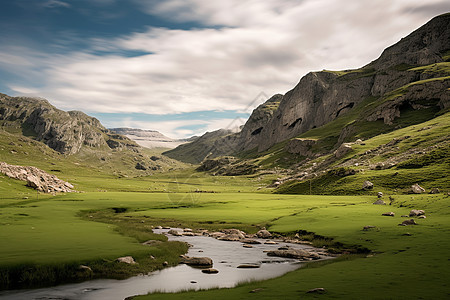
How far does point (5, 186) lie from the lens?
11781 centimetres

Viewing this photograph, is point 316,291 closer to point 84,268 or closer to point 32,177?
point 84,268

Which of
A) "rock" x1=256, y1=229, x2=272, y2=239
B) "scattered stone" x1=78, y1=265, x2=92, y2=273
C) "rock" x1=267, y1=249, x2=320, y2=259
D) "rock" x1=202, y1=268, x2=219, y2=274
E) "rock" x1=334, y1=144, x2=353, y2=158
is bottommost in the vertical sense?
"rock" x1=256, y1=229, x2=272, y2=239

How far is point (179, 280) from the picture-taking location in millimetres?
31438

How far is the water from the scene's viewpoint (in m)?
26.7

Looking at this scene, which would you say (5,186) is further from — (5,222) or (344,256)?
(344,256)

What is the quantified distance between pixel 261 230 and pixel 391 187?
70.5 m

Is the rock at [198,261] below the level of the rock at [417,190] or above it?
below

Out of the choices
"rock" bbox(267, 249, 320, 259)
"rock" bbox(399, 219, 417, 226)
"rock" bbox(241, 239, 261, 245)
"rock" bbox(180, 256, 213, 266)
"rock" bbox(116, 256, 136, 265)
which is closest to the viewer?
"rock" bbox(116, 256, 136, 265)

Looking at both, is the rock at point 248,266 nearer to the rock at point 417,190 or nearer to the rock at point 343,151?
the rock at point 417,190

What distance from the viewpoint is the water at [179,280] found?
1053 inches

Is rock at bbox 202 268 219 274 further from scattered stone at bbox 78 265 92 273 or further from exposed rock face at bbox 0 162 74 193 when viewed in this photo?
exposed rock face at bbox 0 162 74 193

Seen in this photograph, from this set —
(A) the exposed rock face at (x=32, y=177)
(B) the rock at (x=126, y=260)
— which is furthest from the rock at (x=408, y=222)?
(A) the exposed rock face at (x=32, y=177)

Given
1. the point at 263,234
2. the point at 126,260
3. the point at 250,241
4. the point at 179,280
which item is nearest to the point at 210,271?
the point at 179,280

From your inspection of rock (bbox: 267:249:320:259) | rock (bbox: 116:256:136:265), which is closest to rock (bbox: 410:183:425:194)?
rock (bbox: 267:249:320:259)
